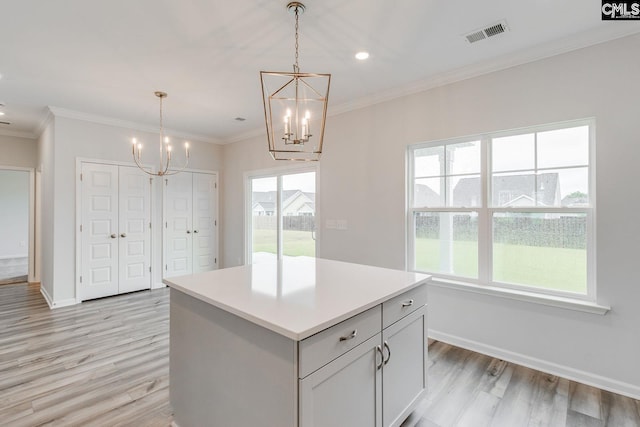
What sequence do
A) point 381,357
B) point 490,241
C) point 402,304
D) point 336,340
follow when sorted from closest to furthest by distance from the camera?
→ point 336,340 < point 381,357 < point 402,304 < point 490,241

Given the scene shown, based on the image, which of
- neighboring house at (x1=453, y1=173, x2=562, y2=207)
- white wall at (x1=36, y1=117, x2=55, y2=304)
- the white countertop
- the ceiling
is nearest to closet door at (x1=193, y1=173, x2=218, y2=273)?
white wall at (x1=36, y1=117, x2=55, y2=304)

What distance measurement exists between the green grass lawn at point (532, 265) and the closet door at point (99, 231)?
462cm

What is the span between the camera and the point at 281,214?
505 centimetres

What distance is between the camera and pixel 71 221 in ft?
13.8

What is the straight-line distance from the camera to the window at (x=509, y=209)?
8.04 ft

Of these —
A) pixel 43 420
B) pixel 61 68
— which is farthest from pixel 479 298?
pixel 61 68

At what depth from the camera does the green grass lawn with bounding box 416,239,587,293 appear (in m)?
2.44

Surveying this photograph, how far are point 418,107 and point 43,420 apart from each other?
13.0 ft

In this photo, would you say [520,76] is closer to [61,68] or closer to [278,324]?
[278,324]

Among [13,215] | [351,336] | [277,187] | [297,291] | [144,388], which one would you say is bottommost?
[144,388]

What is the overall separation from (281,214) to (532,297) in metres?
3.57

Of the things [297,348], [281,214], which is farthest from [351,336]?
[281,214]

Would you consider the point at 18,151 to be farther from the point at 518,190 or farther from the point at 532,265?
the point at 532,265

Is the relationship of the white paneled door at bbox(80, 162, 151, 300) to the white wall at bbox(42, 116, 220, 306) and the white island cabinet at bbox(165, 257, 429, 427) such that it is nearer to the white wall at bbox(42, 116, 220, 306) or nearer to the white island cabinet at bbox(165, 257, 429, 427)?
the white wall at bbox(42, 116, 220, 306)
